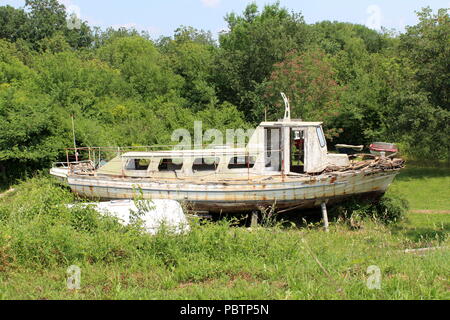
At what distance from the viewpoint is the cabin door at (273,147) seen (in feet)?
54.1

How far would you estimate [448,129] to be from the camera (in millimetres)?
23062

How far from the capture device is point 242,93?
35219 millimetres

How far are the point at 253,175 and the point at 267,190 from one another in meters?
1.18

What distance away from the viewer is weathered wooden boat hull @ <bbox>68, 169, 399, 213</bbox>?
15.4m

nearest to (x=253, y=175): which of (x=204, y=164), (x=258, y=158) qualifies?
(x=258, y=158)

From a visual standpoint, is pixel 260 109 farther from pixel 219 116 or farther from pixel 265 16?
pixel 265 16

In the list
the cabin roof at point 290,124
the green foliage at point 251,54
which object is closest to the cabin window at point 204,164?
the cabin roof at point 290,124

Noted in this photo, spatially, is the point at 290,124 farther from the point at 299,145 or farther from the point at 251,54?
the point at 251,54

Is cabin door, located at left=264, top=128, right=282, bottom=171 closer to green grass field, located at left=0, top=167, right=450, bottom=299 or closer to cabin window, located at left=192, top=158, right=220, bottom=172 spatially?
cabin window, located at left=192, top=158, right=220, bottom=172

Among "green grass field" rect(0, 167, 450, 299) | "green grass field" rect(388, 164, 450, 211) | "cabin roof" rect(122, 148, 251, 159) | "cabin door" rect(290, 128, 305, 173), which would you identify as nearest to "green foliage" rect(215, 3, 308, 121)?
"green grass field" rect(388, 164, 450, 211)

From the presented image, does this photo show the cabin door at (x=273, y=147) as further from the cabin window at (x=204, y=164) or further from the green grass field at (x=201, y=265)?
the green grass field at (x=201, y=265)

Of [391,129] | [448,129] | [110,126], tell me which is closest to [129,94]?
[110,126]
